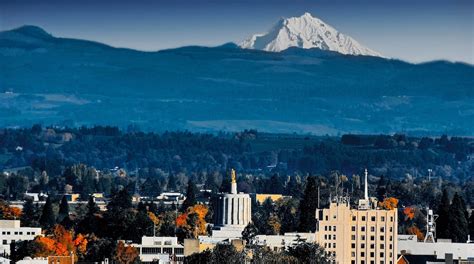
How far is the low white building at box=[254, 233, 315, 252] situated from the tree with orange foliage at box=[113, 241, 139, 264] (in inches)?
161

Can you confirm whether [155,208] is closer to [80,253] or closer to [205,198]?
[205,198]

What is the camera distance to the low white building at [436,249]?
79438mm

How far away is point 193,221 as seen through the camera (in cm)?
10081

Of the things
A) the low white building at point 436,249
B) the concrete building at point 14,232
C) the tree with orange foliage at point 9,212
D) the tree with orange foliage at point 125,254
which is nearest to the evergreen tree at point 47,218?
the tree with orange foliage at point 9,212

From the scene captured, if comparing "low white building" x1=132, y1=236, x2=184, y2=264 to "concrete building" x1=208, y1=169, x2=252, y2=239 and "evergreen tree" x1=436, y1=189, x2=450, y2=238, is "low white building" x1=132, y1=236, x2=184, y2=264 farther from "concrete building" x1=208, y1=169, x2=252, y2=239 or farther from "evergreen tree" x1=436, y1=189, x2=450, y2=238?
"evergreen tree" x1=436, y1=189, x2=450, y2=238

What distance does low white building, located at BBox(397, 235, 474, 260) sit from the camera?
261ft

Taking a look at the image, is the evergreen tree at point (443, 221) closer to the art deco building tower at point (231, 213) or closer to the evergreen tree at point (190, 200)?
the art deco building tower at point (231, 213)

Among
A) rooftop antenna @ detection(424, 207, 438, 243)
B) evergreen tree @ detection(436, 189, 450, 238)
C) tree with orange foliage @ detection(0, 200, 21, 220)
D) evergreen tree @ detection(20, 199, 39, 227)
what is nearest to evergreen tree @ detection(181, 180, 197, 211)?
evergreen tree @ detection(20, 199, 39, 227)

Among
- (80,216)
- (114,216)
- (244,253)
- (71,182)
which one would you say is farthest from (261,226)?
(71,182)

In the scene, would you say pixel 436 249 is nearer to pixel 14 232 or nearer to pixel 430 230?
pixel 430 230

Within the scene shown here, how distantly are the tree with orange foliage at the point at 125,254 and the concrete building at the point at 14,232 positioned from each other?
10.7 metres

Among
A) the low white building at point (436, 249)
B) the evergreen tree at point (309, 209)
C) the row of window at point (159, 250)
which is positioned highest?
the evergreen tree at point (309, 209)

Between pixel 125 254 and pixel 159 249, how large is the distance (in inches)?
256

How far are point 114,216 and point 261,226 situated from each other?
617cm
